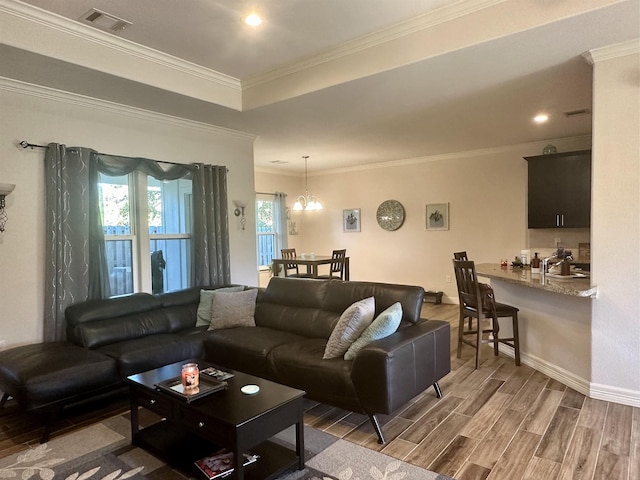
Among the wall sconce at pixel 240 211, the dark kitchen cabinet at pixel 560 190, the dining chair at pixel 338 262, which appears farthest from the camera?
the dining chair at pixel 338 262

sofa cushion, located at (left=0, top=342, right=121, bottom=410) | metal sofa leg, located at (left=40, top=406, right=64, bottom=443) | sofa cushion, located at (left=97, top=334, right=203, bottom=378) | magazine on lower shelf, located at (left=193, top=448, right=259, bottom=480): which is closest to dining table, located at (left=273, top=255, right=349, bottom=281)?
sofa cushion, located at (left=97, top=334, right=203, bottom=378)

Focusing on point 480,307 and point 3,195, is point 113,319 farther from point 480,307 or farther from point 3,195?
point 480,307

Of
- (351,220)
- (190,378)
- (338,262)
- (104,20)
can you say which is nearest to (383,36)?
(104,20)

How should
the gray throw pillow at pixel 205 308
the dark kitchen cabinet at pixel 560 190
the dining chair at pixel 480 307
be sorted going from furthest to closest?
the dark kitchen cabinet at pixel 560 190
the gray throw pillow at pixel 205 308
the dining chair at pixel 480 307

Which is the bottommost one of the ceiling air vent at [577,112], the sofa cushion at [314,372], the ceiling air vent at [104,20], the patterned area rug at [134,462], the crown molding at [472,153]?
the patterned area rug at [134,462]

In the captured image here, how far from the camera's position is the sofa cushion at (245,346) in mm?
3375

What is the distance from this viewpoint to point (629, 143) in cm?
305

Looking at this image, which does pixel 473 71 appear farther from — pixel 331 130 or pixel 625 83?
pixel 331 130

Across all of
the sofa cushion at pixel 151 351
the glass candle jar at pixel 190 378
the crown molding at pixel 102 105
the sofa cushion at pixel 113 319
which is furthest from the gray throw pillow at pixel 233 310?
A: the crown molding at pixel 102 105

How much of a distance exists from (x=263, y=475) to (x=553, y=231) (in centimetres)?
567

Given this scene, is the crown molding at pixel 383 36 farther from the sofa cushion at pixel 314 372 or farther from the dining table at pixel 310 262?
the dining table at pixel 310 262

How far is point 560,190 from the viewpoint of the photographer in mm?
5777

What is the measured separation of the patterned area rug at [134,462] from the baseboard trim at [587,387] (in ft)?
5.78

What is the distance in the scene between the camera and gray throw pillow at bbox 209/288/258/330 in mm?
4105
